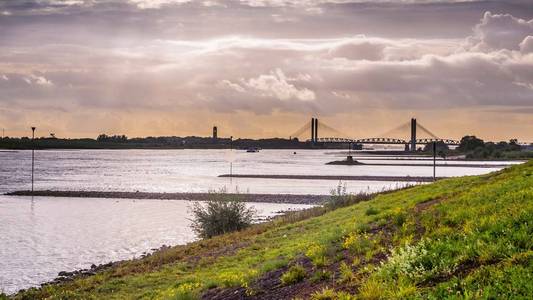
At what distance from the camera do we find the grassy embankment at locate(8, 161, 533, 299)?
32.8 feet

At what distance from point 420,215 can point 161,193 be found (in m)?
47.2

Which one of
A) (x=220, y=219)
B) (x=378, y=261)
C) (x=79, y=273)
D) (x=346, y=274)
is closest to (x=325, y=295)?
(x=346, y=274)

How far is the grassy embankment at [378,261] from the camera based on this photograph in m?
10.0

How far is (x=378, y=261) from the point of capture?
1316cm

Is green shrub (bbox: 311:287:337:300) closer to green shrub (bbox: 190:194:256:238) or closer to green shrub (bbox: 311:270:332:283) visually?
green shrub (bbox: 311:270:332:283)

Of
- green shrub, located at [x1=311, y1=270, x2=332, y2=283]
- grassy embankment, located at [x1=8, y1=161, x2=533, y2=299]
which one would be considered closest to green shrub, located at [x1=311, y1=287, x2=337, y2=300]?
grassy embankment, located at [x1=8, y1=161, x2=533, y2=299]

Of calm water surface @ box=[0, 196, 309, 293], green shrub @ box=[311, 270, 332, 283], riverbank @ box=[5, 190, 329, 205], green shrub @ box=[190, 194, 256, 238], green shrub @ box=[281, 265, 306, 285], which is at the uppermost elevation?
green shrub @ box=[311, 270, 332, 283]

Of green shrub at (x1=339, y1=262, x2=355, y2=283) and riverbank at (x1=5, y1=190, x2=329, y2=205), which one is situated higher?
green shrub at (x1=339, y1=262, x2=355, y2=283)

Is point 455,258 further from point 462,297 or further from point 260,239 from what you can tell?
point 260,239

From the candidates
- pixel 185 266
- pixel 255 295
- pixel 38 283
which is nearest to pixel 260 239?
pixel 185 266

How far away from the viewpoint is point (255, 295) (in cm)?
1347

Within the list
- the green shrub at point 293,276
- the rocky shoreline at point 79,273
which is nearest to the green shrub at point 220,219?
the rocky shoreline at point 79,273

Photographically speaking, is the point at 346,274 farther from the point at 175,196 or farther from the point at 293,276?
the point at 175,196

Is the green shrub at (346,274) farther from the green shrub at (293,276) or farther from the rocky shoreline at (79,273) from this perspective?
the rocky shoreline at (79,273)
